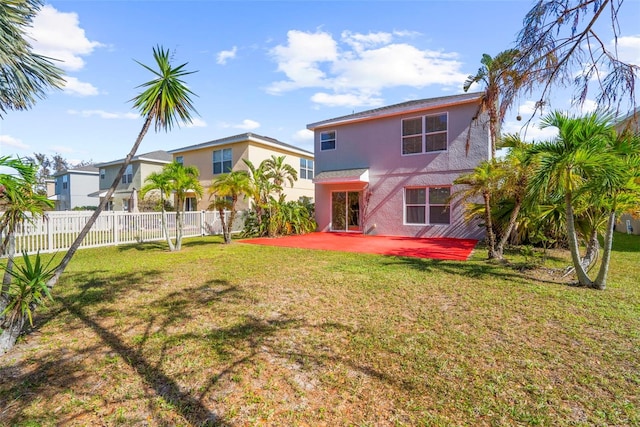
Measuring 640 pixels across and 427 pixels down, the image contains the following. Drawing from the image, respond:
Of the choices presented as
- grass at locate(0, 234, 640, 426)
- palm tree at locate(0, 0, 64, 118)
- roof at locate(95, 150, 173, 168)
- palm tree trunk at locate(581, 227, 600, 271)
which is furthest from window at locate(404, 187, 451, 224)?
roof at locate(95, 150, 173, 168)

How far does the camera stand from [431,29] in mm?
7543

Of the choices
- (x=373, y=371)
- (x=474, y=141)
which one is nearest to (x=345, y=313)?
(x=373, y=371)

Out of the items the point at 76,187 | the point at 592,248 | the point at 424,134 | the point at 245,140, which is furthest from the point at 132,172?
the point at 592,248

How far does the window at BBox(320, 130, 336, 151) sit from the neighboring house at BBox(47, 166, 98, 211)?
32.1 metres

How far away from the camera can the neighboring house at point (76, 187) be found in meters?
35.5

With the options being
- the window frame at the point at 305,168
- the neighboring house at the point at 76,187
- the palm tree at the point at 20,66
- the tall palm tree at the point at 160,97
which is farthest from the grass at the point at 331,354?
the neighboring house at the point at 76,187

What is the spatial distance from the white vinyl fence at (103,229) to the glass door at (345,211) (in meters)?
7.50

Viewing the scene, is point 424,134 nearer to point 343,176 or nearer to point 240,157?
point 343,176

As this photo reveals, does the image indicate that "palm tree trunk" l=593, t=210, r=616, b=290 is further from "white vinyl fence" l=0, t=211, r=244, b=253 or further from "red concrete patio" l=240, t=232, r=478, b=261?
"white vinyl fence" l=0, t=211, r=244, b=253

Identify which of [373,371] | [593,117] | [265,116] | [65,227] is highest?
[265,116]

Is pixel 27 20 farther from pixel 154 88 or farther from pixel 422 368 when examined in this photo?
pixel 422 368

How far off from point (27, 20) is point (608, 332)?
10.6 metres

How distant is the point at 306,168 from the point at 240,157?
5.68 meters

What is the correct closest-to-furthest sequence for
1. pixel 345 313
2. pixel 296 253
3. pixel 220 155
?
pixel 345 313 → pixel 296 253 → pixel 220 155
